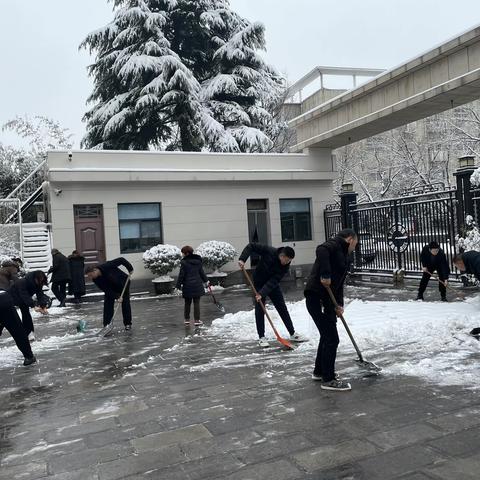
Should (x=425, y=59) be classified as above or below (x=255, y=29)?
below

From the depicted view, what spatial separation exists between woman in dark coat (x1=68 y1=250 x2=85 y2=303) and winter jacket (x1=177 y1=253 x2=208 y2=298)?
21.8 ft

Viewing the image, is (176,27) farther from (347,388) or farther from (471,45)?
(347,388)

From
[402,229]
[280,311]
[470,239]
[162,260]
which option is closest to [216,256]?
[162,260]

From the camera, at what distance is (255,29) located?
25.0 meters

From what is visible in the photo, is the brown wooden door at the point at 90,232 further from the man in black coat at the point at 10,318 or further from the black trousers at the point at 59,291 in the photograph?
the man in black coat at the point at 10,318

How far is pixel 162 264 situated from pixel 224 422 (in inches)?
498

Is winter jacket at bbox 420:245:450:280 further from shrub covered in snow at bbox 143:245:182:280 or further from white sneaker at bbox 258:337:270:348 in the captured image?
shrub covered in snow at bbox 143:245:182:280

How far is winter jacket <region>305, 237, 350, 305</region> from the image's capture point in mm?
5637

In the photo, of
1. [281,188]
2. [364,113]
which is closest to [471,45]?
[364,113]

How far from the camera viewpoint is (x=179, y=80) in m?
22.9

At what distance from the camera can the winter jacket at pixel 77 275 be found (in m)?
15.8

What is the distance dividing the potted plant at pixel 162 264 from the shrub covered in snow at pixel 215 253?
3.32 ft

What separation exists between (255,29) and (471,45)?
13986 mm

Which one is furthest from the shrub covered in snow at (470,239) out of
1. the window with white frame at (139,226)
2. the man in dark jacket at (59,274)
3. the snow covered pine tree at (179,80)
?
the snow covered pine tree at (179,80)
